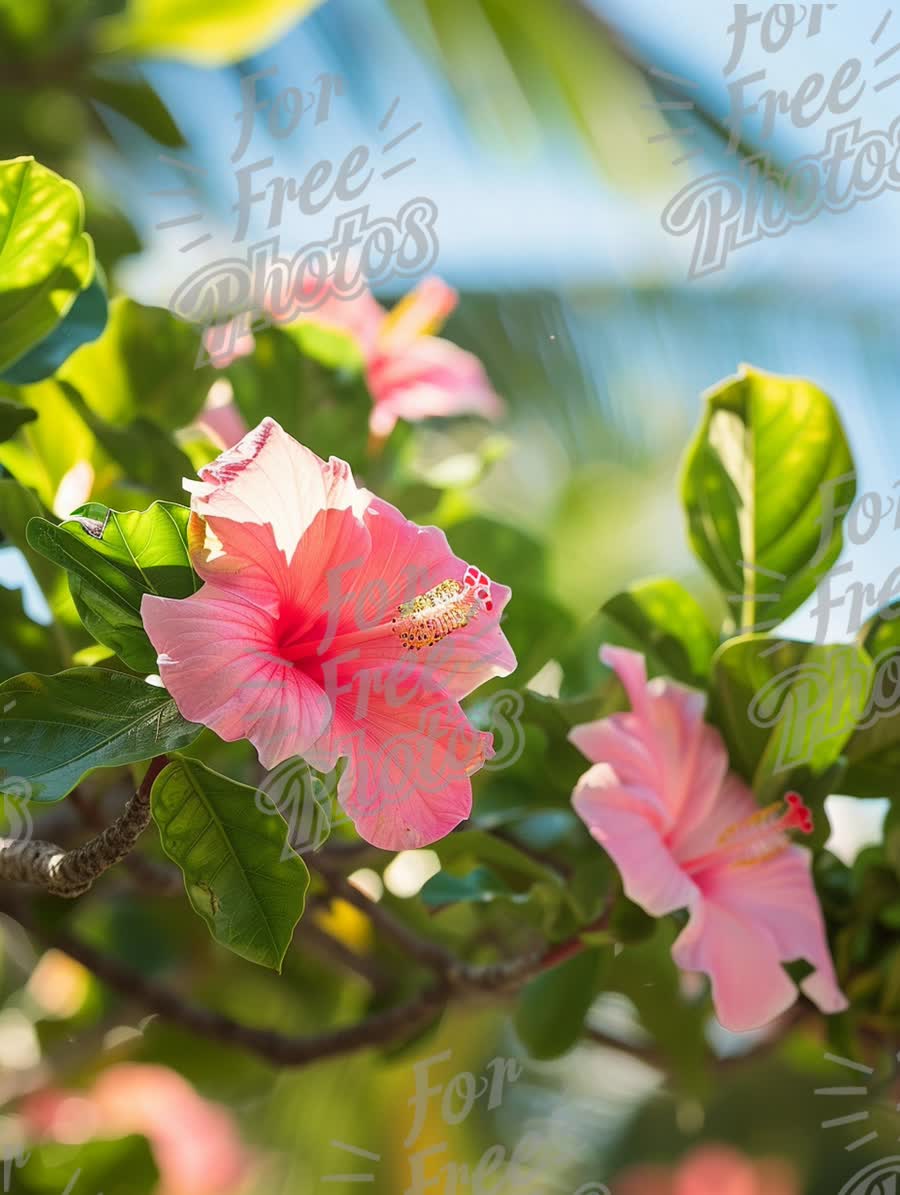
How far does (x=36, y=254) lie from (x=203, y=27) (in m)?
0.72

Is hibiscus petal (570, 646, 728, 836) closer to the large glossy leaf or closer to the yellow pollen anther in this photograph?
the yellow pollen anther

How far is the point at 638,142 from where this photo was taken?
1.71 meters

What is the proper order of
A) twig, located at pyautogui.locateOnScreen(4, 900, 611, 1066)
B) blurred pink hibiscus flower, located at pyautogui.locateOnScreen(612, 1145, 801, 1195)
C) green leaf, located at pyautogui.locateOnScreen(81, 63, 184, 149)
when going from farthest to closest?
green leaf, located at pyautogui.locateOnScreen(81, 63, 184, 149) < blurred pink hibiscus flower, located at pyautogui.locateOnScreen(612, 1145, 801, 1195) < twig, located at pyautogui.locateOnScreen(4, 900, 611, 1066)

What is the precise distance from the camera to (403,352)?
89 cm

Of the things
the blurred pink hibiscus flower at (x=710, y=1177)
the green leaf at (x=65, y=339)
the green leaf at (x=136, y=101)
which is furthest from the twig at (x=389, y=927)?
the green leaf at (x=136, y=101)

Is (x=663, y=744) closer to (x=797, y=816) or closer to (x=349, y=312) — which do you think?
(x=797, y=816)

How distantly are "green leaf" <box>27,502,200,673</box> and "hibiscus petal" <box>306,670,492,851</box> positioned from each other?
9cm

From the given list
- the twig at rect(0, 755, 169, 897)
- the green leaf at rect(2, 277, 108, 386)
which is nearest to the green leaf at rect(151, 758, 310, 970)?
the twig at rect(0, 755, 169, 897)

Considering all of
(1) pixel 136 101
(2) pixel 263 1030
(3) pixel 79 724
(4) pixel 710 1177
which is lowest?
(4) pixel 710 1177

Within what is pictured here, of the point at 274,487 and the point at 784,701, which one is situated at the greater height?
the point at 274,487

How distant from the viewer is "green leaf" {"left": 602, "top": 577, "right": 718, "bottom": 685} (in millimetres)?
741

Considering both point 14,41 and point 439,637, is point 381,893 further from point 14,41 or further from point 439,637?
point 14,41

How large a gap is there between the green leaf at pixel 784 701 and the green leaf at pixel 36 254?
0.41m

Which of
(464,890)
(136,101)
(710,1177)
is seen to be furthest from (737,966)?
(136,101)
